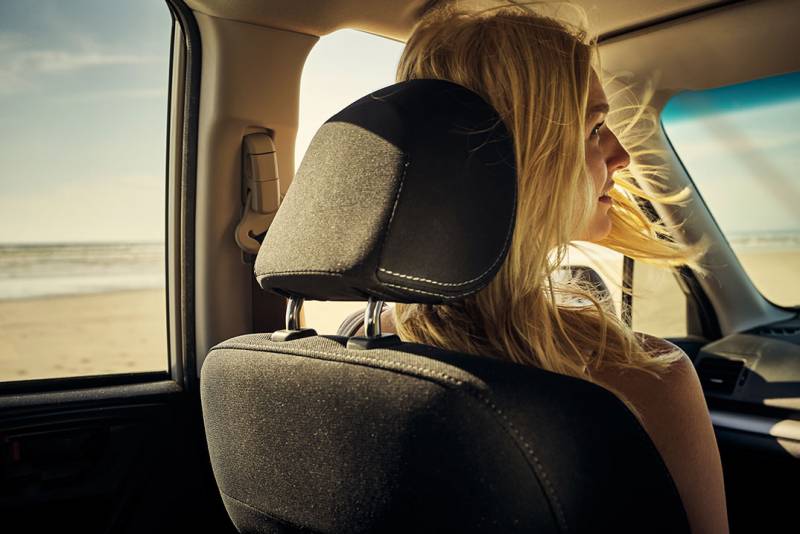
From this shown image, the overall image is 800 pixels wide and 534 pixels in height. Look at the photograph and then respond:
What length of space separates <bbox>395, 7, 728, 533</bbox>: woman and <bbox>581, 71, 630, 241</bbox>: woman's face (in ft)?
0.20

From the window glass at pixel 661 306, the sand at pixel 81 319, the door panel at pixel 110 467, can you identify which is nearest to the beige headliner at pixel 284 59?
the door panel at pixel 110 467

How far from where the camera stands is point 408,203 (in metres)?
1.01

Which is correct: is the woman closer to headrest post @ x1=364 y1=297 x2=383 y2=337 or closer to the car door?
headrest post @ x1=364 y1=297 x2=383 y2=337

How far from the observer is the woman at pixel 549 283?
3.76 feet

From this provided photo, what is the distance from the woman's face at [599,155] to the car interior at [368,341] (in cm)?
44

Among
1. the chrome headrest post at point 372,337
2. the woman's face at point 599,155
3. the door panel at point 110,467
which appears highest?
the woman's face at point 599,155

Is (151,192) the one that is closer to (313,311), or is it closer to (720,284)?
(313,311)

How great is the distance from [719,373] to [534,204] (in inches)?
72.9

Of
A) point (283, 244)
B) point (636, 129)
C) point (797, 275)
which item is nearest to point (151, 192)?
point (283, 244)

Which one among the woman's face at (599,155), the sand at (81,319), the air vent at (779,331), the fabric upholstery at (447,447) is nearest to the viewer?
the fabric upholstery at (447,447)

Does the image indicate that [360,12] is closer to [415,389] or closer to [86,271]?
[415,389]

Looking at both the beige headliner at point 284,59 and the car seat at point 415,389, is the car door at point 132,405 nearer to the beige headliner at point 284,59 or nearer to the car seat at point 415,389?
the beige headliner at point 284,59

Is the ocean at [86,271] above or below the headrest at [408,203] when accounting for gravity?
below

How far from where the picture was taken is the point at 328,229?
106cm
